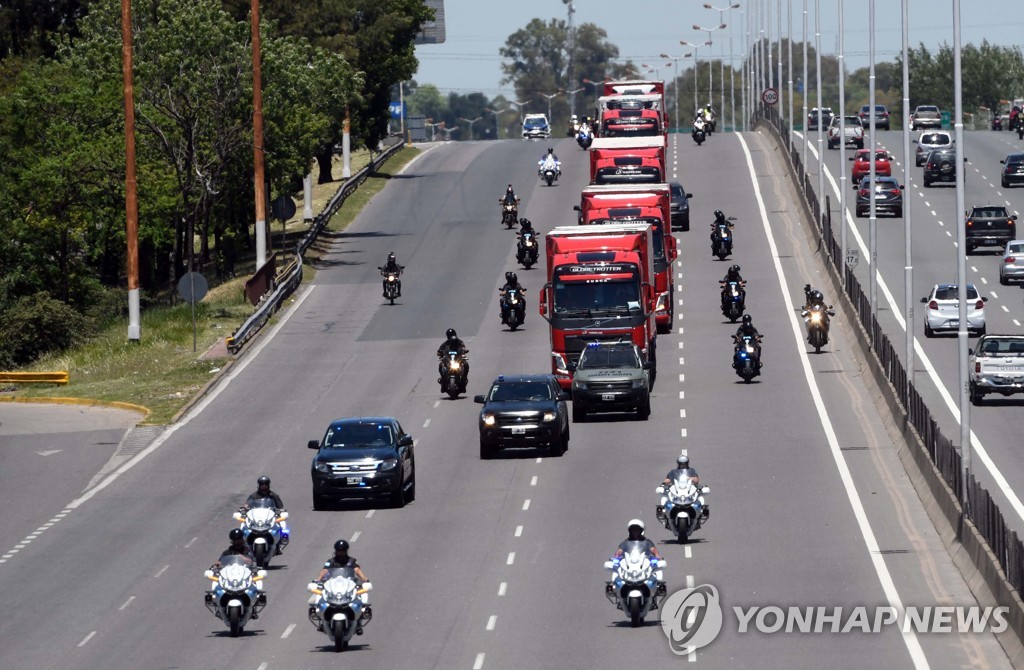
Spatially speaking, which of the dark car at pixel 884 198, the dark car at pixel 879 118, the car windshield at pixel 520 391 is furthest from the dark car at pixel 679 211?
the dark car at pixel 879 118

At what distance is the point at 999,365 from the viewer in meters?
42.6

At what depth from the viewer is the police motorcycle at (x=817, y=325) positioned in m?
50.2

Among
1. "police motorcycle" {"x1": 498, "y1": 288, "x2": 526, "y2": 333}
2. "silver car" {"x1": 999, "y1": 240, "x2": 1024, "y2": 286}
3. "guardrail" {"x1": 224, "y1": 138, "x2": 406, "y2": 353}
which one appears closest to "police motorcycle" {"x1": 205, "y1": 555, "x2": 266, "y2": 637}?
"guardrail" {"x1": 224, "y1": 138, "x2": 406, "y2": 353}

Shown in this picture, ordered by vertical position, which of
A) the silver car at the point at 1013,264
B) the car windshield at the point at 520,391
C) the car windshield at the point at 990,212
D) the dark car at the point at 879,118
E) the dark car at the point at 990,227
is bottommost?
the car windshield at the point at 520,391

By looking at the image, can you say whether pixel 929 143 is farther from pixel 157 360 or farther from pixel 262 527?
pixel 262 527

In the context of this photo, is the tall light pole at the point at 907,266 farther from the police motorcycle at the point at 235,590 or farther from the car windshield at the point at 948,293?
the police motorcycle at the point at 235,590

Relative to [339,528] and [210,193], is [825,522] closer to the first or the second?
[339,528]

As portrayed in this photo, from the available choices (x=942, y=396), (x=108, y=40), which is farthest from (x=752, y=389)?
(x=108, y=40)

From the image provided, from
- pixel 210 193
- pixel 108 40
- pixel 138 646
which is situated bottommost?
pixel 138 646

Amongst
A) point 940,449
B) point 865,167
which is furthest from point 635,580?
point 865,167

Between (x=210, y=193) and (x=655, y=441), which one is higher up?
(x=210, y=193)

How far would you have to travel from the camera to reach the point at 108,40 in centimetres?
6925

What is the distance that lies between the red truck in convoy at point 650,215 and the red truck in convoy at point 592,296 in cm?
733

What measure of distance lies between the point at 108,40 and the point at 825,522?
148 feet
